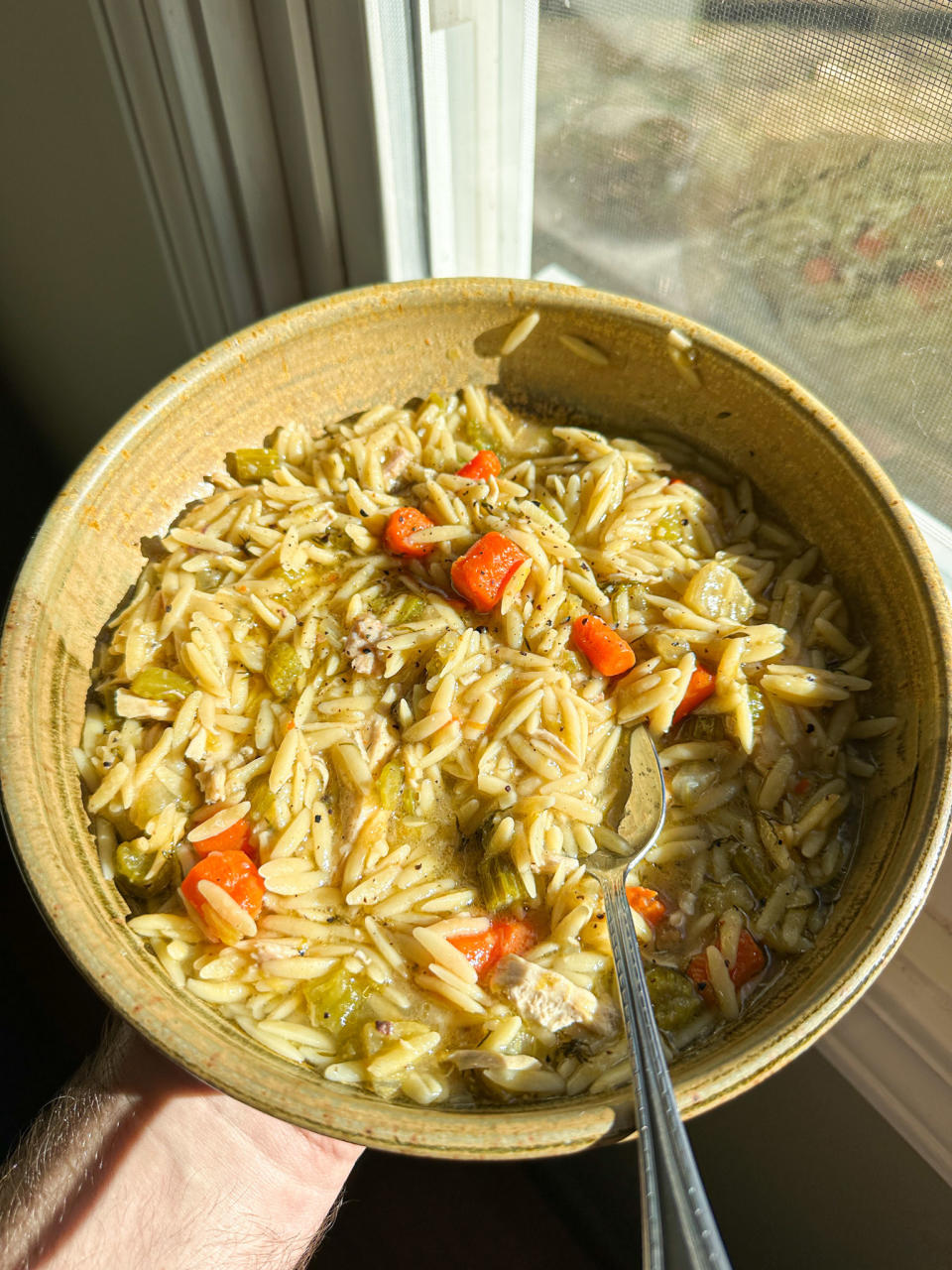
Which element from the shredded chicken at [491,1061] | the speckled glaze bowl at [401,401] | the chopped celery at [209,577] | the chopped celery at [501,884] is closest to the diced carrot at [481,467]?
the speckled glaze bowl at [401,401]

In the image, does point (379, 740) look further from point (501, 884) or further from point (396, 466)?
point (396, 466)

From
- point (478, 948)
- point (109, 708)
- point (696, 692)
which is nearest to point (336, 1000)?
point (478, 948)

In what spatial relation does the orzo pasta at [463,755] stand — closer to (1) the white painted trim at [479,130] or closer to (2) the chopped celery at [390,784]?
(2) the chopped celery at [390,784]

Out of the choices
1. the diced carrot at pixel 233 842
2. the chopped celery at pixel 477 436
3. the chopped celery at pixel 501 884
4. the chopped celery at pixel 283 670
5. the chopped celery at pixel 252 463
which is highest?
the chopped celery at pixel 252 463

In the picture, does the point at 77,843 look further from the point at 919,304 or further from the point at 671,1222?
the point at 919,304

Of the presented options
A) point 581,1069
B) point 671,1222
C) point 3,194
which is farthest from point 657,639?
point 3,194
